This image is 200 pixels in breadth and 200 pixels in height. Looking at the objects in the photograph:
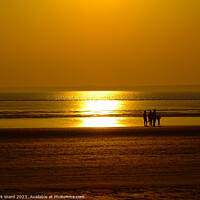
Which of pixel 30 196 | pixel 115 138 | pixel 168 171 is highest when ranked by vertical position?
pixel 115 138

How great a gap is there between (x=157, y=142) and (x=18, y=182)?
947 cm

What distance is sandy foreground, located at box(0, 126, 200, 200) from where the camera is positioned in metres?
12.2

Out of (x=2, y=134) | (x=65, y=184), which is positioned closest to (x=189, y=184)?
(x=65, y=184)

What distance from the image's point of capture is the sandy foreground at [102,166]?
1217 cm

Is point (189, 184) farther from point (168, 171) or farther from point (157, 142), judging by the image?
point (157, 142)

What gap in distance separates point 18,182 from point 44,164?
2783mm

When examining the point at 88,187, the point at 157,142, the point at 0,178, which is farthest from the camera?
the point at 157,142

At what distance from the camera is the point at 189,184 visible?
12875 millimetres

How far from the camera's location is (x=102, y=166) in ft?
51.1

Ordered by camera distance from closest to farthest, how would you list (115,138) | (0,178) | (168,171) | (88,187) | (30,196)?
1. (30,196)
2. (88,187)
3. (0,178)
4. (168,171)
5. (115,138)

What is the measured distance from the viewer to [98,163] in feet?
52.9

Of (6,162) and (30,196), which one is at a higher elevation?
(6,162)

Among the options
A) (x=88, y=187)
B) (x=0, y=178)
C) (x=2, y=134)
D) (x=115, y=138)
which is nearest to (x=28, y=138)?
(x=2, y=134)

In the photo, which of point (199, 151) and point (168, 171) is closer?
point (168, 171)
